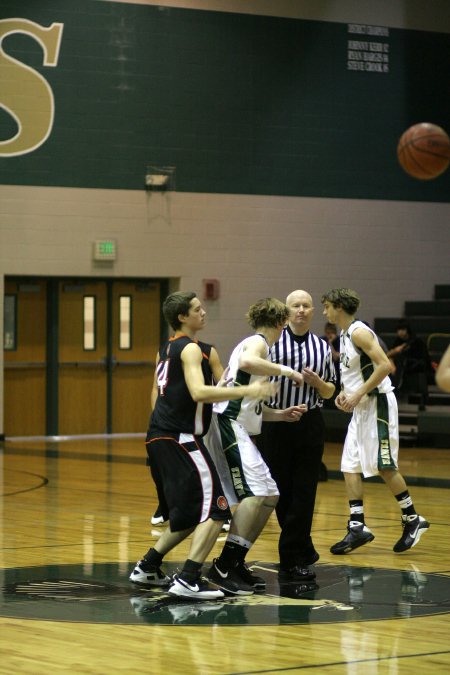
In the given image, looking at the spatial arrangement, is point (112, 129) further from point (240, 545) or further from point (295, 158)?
point (240, 545)

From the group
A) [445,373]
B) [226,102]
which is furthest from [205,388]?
[226,102]

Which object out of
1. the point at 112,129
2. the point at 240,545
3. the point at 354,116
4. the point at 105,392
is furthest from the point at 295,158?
the point at 240,545

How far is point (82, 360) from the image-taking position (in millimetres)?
19047

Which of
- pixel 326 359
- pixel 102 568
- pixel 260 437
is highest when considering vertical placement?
pixel 326 359

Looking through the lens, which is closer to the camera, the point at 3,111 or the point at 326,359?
the point at 326,359

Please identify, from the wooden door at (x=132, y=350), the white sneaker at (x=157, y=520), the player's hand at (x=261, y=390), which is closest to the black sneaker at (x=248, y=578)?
the player's hand at (x=261, y=390)

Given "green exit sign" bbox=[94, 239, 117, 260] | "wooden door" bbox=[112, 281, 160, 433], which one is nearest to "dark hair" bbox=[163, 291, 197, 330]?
"green exit sign" bbox=[94, 239, 117, 260]

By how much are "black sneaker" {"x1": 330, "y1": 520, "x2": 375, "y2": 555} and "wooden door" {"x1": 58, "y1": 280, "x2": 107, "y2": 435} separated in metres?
10.7

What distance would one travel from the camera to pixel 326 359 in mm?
7852

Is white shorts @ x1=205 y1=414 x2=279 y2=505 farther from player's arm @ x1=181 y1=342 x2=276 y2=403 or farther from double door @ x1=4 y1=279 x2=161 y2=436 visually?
double door @ x1=4 y1=279 x2=161 y2=436

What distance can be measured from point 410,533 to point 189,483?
2.45 metres

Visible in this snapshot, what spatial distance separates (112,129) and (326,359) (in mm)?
11445

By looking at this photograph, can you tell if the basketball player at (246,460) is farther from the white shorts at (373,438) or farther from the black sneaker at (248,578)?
the white shorts at (373,438)

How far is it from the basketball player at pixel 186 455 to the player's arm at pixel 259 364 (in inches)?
6.6
